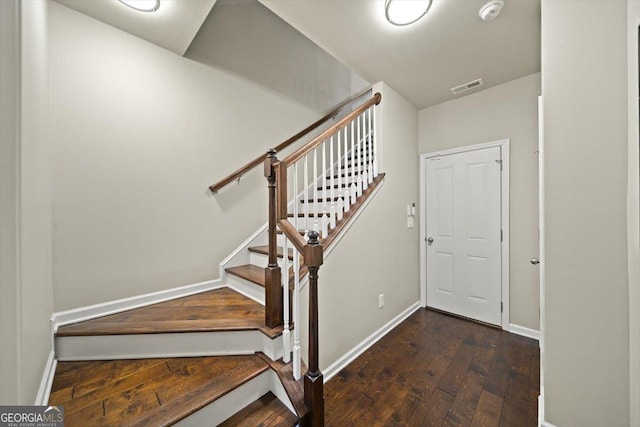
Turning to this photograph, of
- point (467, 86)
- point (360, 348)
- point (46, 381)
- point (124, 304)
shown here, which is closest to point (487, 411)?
point (360, 348)

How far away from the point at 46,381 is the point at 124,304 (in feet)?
2.09

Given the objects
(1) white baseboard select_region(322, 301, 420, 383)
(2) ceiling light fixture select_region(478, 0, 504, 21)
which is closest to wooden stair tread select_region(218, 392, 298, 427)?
(1) white baseboard select_region(322, 301, 420, 383)

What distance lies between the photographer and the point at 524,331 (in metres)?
2.43

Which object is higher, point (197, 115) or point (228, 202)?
point (197, 115)

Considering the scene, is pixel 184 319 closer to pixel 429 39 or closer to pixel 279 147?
pixel 279 147

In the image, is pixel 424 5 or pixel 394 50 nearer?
pixel 424 5

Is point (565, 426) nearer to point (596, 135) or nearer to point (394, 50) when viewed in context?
point (596, 135)

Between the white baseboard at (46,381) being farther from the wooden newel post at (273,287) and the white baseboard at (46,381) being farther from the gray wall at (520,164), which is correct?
the gray wall at (520,164)

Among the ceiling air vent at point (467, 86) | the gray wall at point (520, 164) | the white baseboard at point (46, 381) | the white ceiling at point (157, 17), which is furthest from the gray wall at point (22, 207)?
the gray wall at point (520, 164)

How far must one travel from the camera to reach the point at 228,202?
239 cm

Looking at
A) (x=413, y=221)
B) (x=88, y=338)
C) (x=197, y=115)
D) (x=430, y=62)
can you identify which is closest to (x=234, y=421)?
(x=88, y=338)

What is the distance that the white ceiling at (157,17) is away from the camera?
5.32 feet

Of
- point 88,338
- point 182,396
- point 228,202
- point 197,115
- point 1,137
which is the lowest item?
point 182,396

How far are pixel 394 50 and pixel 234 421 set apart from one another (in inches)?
112
